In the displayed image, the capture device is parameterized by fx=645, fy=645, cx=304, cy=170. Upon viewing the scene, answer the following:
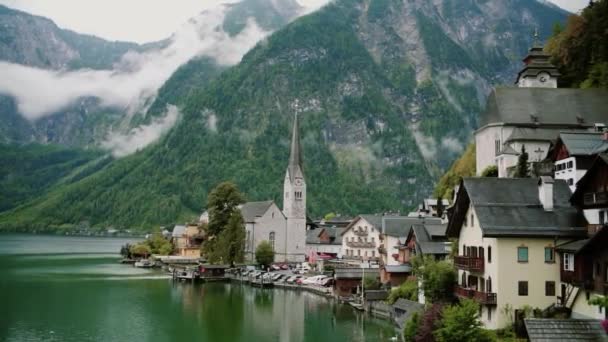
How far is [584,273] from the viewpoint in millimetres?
34625

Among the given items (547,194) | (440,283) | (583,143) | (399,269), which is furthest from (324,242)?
(547,194)

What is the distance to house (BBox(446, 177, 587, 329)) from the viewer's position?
37188mm

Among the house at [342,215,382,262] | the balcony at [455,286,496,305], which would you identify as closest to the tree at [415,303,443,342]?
the balcony at [455,286,496,305]

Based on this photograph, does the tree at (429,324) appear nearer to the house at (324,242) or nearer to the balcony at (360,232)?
the balcony at (360,232)

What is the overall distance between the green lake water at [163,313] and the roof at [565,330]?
19571mm

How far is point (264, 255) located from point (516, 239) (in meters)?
72.9

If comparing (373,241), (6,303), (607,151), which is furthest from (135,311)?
(607,151)

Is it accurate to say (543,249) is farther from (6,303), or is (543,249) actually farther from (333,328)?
(6,303)

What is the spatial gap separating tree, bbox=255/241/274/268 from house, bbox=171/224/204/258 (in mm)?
33243

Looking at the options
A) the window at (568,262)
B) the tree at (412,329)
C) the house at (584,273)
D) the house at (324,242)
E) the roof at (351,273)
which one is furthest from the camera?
the house at (324,242)

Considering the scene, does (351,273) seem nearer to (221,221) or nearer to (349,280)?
(349,280)

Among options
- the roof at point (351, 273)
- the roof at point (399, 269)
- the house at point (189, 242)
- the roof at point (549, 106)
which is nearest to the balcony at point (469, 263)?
the roof at point (399, 269)

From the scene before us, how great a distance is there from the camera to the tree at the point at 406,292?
59244mm

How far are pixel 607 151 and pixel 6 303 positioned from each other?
63643 mm
